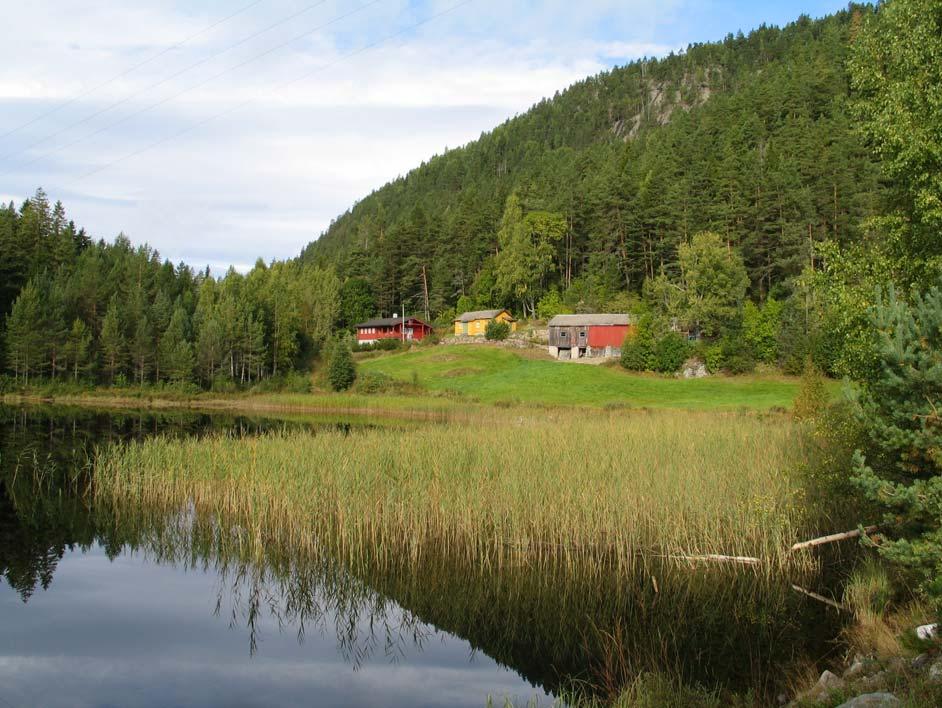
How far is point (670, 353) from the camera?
5375cm

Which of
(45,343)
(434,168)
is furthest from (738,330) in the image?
(434,168)

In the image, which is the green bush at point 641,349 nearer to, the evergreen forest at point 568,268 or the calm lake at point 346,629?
the evergreen forest at point 568,268

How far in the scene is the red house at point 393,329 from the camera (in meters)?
80.6

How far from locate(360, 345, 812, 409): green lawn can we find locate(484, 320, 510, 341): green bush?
11.0ft

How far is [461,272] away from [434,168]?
9563cm

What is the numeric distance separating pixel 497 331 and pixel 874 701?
64293 millimetres

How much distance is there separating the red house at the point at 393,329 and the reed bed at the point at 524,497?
2510 inches

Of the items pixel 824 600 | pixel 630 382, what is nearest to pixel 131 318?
pixel 630 382

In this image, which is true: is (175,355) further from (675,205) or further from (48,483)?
(675,205)

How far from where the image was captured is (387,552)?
1228 cm

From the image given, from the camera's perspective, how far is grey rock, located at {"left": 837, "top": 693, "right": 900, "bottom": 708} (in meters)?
4.96

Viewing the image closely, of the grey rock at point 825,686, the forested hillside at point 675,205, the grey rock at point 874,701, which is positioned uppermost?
the forested hillside at point 675,205

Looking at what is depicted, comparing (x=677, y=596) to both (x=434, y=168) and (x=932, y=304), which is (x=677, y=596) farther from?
(x=434, y=168)

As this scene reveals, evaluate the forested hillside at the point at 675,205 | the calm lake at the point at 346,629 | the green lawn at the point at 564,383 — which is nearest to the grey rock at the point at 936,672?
the calm lake at the point at 346,629
